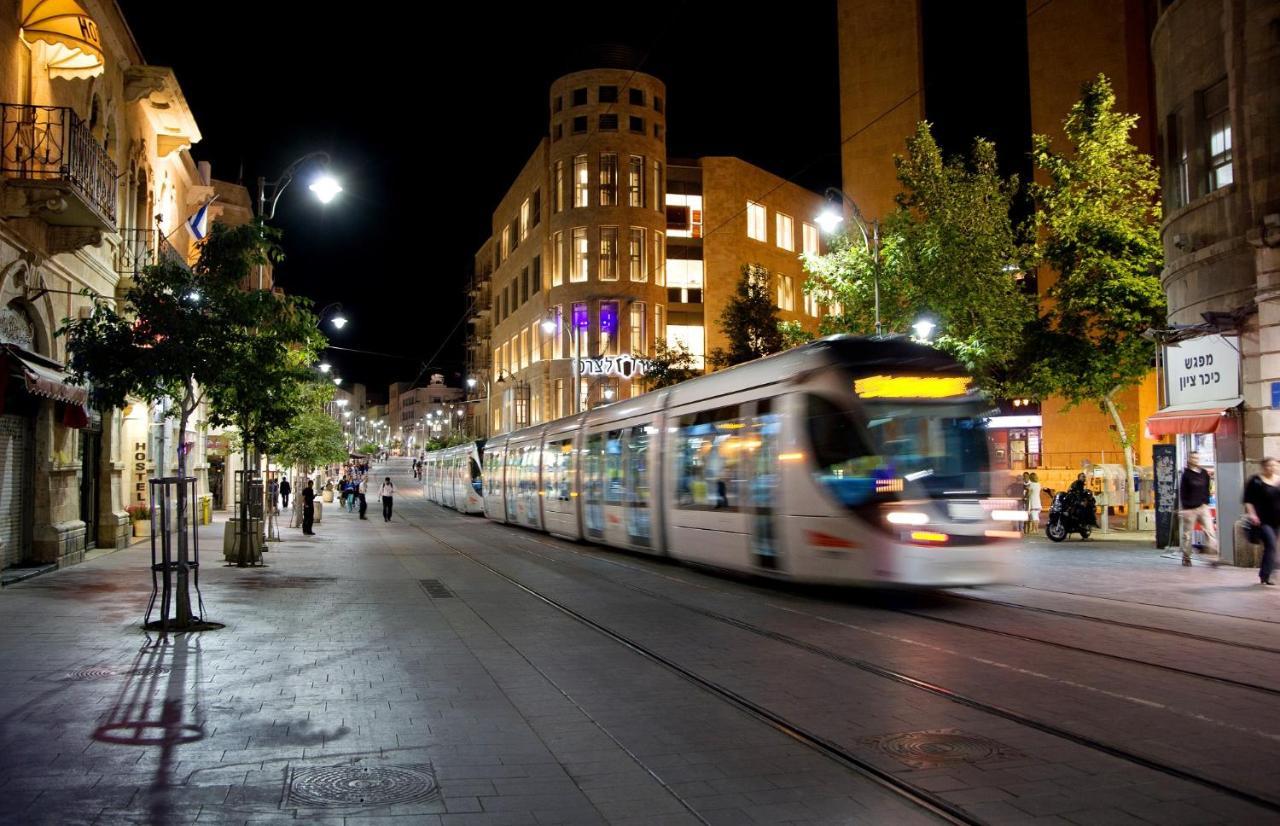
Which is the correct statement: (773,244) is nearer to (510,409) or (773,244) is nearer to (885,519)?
(510,409)

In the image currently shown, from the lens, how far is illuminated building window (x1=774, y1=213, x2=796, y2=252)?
6669cm

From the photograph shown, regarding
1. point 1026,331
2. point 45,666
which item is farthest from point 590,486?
point 45,666

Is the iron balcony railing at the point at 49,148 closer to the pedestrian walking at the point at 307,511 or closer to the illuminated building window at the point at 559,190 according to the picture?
the pedestrian walking at the point at 307,511

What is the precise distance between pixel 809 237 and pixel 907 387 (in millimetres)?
58239

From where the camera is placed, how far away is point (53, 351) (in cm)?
1845

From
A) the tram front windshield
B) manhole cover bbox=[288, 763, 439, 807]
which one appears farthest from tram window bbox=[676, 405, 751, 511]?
manhole cover bbox=[288, 763, 439, 807]

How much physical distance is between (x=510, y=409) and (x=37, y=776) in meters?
65.3

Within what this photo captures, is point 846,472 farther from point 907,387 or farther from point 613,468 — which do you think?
point 613,468

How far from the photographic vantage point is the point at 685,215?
6456cm

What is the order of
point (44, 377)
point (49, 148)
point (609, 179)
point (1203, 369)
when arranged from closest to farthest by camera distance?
point (44, 377)
point (49, 148)
point (1203, 369)
point (609, 179)

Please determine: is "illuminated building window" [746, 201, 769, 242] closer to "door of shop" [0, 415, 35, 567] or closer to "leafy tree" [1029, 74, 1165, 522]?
"leafy tree" [1029, 74, 1165, 522]

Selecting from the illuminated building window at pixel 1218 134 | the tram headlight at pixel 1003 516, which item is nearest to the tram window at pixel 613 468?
the tram headlight at pixel 1003 516

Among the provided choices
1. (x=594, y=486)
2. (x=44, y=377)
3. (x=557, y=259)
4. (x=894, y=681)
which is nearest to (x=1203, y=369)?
(x=594, y=486)

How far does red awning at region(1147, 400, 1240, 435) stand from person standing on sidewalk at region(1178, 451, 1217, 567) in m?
0.58
